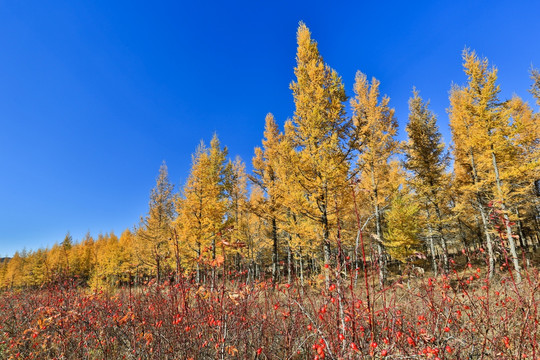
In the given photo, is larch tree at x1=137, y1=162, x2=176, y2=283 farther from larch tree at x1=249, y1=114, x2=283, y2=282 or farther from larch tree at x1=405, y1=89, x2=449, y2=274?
larch tree at x1=405, y1=89, x2=449, y2=274

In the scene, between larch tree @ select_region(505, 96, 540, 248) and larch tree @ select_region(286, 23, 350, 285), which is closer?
larch tree @ select_region(286, 23, 350, 285)

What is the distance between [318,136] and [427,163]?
10.6 meters

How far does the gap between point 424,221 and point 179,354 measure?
15810 millimetres

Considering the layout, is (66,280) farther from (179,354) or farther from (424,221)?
(424,221)

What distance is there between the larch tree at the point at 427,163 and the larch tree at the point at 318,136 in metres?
9.18

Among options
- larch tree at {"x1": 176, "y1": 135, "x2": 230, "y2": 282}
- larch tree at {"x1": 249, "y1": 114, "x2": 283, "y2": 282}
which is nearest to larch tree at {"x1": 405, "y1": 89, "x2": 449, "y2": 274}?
larch tree at {"x1": 249, "y1": 114, "x2": 283, "y2": 282}

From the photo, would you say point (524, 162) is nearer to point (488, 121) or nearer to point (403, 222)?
point (488, 121)

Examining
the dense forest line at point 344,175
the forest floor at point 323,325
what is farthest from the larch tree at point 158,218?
the forest floor at point 323,325

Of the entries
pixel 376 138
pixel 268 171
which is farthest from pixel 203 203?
pixel 376 138

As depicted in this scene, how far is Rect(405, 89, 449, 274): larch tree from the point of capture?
14.7 m

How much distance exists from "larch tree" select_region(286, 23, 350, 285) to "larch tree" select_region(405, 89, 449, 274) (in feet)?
30.1

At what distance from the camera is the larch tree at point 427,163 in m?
14.7

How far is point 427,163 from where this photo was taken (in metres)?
15.1

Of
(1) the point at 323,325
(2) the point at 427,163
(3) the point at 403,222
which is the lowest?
(1) the point at 323,325
